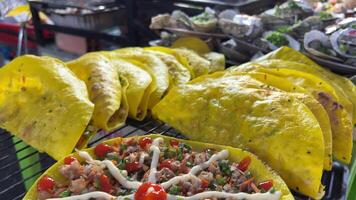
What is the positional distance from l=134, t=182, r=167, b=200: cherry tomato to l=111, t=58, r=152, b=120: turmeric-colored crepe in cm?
72

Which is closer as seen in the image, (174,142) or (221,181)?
(221,181)

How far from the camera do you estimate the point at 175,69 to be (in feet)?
7.20

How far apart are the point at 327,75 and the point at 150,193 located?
1.32 m

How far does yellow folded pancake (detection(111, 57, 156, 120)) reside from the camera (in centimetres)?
188

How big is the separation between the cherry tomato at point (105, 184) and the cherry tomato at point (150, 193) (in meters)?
0.13

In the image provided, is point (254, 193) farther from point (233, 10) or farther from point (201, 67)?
point (233, 10)

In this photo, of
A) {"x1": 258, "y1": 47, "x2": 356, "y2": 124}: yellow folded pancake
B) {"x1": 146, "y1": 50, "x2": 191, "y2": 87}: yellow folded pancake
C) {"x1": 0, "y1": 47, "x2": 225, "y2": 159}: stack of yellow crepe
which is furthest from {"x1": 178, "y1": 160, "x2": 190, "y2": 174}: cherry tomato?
{"x1": 258, "y1": 47, "x2": 356, "y2": 124}: yellow folded pancake

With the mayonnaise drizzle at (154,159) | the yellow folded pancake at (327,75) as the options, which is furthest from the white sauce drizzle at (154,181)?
the yellow folded pancake at (327,75)

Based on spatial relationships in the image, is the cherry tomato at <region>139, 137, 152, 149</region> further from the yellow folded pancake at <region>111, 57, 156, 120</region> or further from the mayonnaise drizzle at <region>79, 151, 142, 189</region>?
the yellow folded pancake at <region>111, 57, 156, 120</region>

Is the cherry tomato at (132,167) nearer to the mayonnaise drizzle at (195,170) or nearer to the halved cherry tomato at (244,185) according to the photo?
the mayonnaise drizzle at (195,170)

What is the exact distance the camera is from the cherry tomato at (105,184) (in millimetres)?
1269

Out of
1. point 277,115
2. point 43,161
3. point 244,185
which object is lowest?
point 43,161

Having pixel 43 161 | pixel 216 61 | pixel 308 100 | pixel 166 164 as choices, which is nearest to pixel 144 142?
pixel 166 164

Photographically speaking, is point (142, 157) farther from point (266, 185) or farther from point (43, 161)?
point (43, 161)
